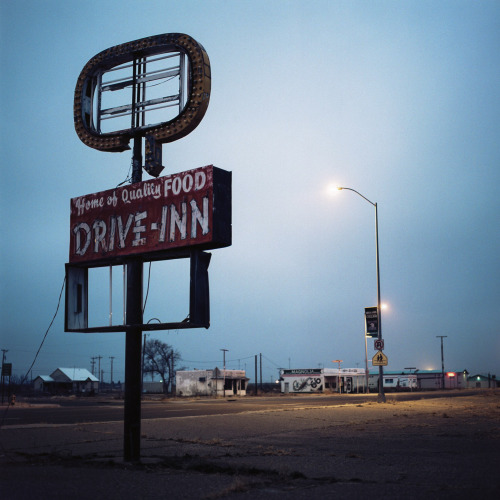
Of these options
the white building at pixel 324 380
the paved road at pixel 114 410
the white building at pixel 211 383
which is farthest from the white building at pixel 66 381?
the paved road at pixel 114 410

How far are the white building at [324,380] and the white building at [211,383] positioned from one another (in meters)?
12.8

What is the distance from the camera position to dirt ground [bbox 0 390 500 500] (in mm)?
7273

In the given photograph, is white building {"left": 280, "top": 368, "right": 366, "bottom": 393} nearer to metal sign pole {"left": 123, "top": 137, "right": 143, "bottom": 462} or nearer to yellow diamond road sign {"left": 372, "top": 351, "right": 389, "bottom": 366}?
yellow diamond road sign {"left": 372, "top": 351, "right": 389, "bottom": 366}

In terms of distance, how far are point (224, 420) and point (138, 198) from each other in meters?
11.7

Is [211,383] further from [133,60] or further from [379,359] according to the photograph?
[133,60]

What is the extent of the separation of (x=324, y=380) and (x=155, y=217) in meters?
75.8

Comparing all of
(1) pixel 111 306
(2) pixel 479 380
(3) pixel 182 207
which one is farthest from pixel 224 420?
(2) pixel 479 380

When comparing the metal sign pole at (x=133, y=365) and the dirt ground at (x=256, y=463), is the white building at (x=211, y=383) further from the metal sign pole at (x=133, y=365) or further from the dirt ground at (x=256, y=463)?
the metal sign pole at (x=133, y=365)

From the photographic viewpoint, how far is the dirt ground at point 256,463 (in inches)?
286

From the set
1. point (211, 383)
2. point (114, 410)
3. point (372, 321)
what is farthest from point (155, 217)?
point (211, 383)

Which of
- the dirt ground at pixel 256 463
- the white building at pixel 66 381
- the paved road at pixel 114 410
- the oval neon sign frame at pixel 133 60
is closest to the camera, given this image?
the dirt ground at pixel 256 463

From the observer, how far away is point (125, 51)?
465 inches

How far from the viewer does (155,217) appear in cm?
1031

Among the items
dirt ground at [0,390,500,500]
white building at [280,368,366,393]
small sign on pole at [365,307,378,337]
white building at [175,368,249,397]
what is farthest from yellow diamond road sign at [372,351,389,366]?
white building at [280,368,366,393]
